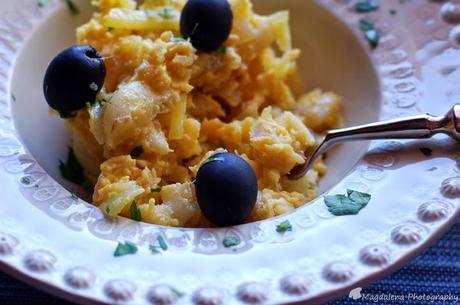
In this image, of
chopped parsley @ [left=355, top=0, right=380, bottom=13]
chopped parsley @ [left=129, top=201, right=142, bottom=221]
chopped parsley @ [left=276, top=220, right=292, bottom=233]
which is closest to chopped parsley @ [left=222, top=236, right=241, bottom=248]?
chopped parsley @ [left=276, top=220, right=292, bottom=233]

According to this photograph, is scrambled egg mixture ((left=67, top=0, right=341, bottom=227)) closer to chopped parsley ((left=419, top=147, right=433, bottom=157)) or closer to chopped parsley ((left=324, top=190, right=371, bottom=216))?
chopped parsley ((left=324, top=190, right=371, bottom=216))

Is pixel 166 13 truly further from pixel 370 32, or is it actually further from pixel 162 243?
pixel 162 243

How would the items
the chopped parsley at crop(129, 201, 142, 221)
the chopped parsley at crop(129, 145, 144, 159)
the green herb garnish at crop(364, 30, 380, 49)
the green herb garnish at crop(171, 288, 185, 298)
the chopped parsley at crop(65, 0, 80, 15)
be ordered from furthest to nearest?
the chopped parsley at crop(65, 0, 80, 15) → the green herb garnish at crop(364, 30, 380, 49) → the chopped parsley at crop(129, 145, 144, 159) → the chopped parsley at crop(129, 201, 142, 221) → the green herb garnish at crop(171, 288, 185, 298)

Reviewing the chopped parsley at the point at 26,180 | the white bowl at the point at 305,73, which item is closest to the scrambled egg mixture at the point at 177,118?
the white bowl at the point at 305,73

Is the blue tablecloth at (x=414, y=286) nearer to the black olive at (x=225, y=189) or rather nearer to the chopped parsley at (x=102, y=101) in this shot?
the black olive at (x=225, y=189)

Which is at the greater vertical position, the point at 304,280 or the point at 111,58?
the point at 111,58

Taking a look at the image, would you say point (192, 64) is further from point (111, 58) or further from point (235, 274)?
point (235, 274)

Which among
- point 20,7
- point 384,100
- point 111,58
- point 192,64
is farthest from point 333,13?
point 20,7
